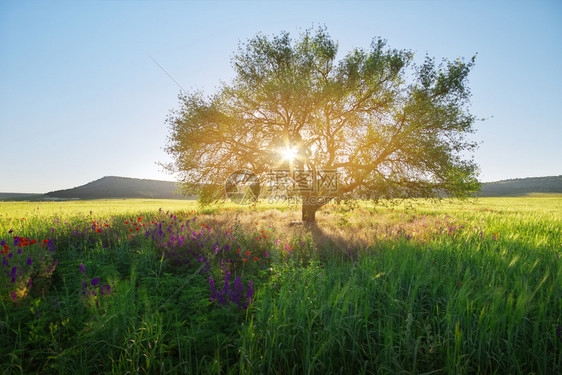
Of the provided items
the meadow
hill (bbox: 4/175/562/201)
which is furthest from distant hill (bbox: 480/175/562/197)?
the meadow

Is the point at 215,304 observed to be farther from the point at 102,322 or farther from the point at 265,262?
the point at 265,262

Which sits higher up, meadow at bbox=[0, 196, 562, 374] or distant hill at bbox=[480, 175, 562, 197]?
distant hill at bbox=[480, 175, 562, 197]

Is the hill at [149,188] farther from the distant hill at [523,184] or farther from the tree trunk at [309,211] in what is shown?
the tree trunk at [309,211]

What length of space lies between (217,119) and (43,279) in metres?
9.53

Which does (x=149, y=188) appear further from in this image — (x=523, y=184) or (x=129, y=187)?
(x=523, y=184)

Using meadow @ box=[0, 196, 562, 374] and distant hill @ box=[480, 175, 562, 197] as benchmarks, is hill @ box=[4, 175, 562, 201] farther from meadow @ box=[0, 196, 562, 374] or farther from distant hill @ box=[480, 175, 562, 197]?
meadow @ box=[0, 196, 562, 374]

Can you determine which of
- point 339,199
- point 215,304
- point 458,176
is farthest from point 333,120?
point 215,304

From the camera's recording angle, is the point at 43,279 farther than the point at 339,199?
No

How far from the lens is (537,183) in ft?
404

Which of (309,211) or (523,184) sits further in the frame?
(523,184)

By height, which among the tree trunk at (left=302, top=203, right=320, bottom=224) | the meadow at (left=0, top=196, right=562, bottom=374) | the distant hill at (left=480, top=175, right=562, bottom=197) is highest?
the distant hill at (left=480, top=175, right=562, bottom=197)

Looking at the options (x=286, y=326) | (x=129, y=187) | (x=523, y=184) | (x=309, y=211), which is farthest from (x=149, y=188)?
(x=523, y=184)

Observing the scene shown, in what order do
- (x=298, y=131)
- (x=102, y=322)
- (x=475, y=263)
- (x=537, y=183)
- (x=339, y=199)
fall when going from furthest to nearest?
(x=537, y=183)
(x=298, y=131)
(x=339, y=199)
(x=475, y=263)
(x=102, y=322)

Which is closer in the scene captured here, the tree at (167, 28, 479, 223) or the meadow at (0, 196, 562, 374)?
the meadow at (0, 196, 562, 374)
